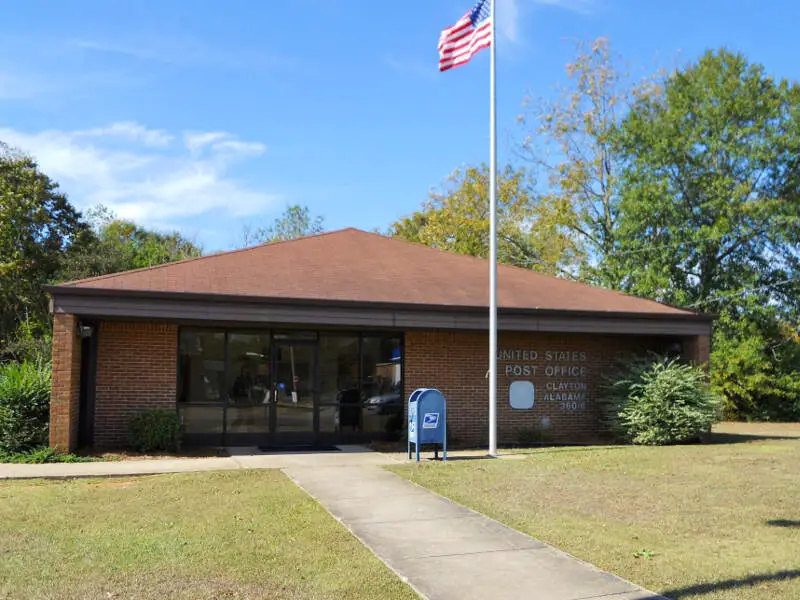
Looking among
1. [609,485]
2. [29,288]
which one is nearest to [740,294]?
[609,485]

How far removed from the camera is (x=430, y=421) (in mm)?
12547

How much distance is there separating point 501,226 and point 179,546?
30.8 meters

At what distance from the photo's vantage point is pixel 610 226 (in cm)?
3106

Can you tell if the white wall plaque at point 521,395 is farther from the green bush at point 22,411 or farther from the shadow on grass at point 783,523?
the green bush at point 22,411

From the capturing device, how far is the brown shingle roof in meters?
13.9

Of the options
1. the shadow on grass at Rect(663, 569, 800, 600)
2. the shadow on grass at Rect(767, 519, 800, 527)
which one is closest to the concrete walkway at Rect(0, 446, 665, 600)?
the shadow on grass at Rect(663, 569, 800, 600)

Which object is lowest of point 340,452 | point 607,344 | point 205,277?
point 340,452

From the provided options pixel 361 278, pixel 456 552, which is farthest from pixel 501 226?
pixel 456 552

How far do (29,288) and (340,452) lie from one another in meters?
24.6

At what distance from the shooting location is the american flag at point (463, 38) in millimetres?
14625

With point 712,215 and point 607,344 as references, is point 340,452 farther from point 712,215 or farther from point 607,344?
point 712,215

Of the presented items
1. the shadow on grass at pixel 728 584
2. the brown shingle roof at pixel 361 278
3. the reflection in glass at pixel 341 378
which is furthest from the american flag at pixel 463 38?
the shadow on grass at pixel 728 584

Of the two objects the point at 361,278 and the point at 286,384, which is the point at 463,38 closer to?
the point at 361,278

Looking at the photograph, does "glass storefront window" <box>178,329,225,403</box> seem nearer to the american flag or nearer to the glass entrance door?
the glass entrance door
